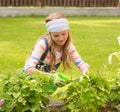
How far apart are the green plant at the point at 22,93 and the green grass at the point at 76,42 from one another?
1.80m

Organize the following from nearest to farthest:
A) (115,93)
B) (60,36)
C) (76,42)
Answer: (115,93)
(60,36)
(76,42)

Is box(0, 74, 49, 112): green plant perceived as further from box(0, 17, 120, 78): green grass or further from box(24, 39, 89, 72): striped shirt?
box(0, 17, 120, 78): green grass

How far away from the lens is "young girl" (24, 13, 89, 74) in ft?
14.1

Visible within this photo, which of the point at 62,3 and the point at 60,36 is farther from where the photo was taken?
the point at 62,3

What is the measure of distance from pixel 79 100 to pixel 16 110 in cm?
43

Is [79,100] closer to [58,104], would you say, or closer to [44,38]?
[58,104]

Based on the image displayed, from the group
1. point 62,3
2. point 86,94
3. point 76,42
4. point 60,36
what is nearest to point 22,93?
point 86,94

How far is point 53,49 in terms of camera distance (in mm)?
4430

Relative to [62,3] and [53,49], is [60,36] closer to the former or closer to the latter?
[53,49]

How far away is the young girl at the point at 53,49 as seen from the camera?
14.1ft

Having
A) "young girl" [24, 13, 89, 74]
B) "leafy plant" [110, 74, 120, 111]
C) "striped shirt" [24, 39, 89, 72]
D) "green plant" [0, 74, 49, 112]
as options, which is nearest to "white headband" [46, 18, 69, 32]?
"young girl" [24, 13, 89, 74]

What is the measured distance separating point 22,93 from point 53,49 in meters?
1.21

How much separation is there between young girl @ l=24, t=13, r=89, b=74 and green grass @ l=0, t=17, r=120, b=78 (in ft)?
2.21

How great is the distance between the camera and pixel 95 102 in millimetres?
3338
